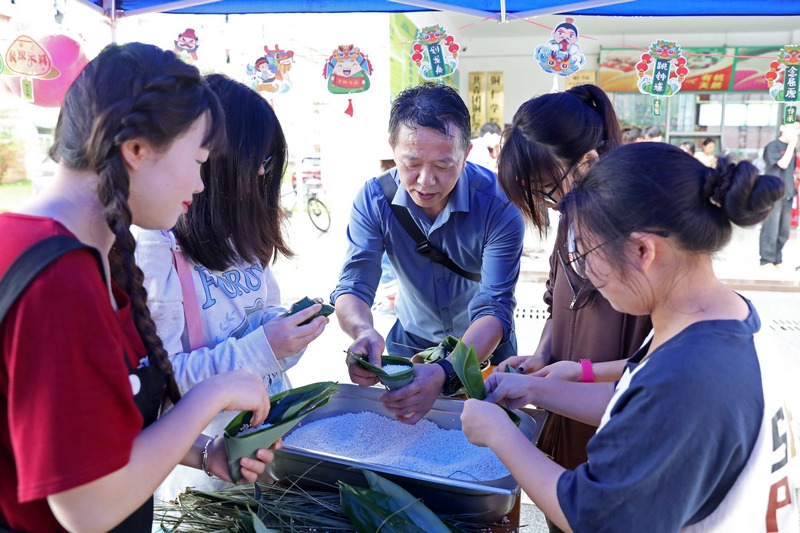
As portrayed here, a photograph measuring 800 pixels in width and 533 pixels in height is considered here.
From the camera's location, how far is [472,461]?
1.38m

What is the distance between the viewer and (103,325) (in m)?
0.76

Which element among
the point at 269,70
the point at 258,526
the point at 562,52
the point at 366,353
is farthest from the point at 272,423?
the point at 269,70

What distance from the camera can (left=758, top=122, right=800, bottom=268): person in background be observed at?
24.8ft

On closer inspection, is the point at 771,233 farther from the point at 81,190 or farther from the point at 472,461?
the point at 81,190

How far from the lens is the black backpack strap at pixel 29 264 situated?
0.72m

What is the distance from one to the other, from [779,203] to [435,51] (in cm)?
501

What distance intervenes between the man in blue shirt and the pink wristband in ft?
1.52

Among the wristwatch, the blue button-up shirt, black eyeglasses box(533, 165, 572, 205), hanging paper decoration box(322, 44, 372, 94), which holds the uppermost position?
hanging paper decoration box(322, 44, 372, 94)

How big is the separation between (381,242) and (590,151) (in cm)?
94

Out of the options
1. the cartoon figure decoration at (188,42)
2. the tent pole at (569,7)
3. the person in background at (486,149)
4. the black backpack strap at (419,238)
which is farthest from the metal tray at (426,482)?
the person in background at (486,149)

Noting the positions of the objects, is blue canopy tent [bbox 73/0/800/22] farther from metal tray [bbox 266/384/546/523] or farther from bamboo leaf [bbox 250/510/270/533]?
bamboo leaf [bbox 250/510/270/533]

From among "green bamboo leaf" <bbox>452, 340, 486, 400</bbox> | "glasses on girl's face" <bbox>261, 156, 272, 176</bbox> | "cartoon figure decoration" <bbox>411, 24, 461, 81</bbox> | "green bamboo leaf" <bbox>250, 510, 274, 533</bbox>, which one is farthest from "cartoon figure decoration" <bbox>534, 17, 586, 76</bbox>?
"green bamboo leaf" <bbox>250, 510, 274, 533</bbox>

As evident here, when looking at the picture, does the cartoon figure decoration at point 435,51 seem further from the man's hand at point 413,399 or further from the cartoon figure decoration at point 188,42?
the man's hand at point 413,399

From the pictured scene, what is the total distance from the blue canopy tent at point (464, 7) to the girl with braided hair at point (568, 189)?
6.65 feet
